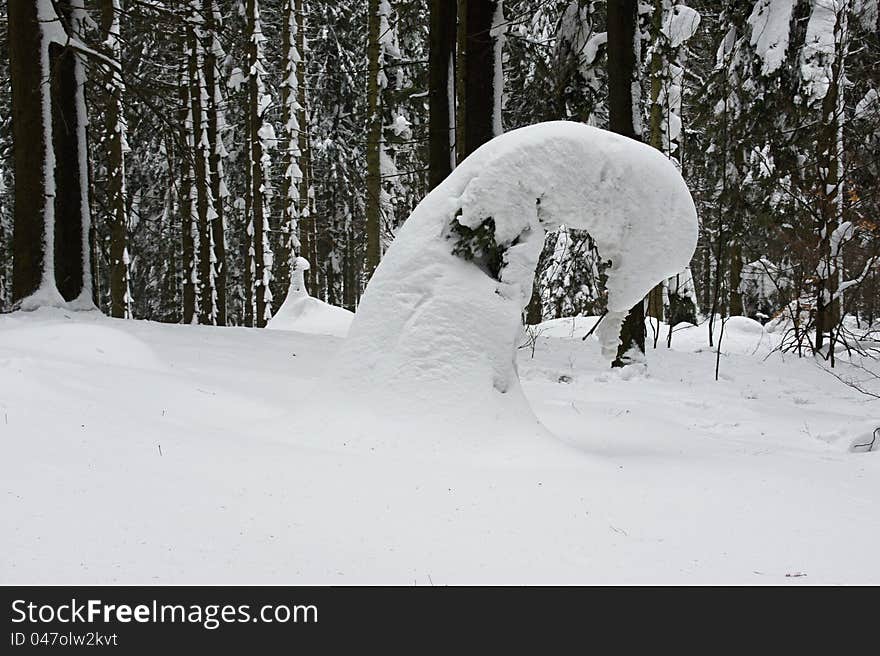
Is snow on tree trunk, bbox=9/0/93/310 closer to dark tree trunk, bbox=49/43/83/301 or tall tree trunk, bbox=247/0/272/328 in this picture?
dark tree trunk, bbox=49/43/83/301

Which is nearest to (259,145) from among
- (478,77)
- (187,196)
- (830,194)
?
(187,196)

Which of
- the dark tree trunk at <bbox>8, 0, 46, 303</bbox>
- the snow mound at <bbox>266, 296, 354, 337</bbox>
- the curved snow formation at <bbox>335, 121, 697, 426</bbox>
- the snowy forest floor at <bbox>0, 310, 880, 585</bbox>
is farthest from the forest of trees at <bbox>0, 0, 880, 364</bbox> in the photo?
the snowy forest floor at <bbox>0, 310, 880, 585</bbox>

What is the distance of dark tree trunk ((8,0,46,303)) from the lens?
792cm

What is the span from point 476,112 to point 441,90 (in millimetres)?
917

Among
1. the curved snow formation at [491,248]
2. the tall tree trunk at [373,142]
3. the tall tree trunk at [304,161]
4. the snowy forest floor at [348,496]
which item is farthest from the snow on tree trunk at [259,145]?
the curved snow formation at [491,248]

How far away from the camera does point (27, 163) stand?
7938 millimetres

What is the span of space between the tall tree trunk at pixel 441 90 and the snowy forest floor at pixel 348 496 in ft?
17.4

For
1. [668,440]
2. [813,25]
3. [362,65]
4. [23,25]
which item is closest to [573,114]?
Result: [813,25]

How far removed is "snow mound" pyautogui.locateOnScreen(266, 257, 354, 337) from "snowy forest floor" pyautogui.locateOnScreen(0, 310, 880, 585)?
7.46m

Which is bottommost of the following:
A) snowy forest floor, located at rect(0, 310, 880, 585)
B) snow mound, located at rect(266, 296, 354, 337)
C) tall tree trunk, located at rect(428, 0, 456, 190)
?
snow mound, located at rect(266, 296, 354, 337)

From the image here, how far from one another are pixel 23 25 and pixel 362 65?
14.5 metres

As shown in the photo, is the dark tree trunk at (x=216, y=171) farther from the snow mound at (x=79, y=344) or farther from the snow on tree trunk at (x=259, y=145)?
the snow mound at (x=79, y=344)
